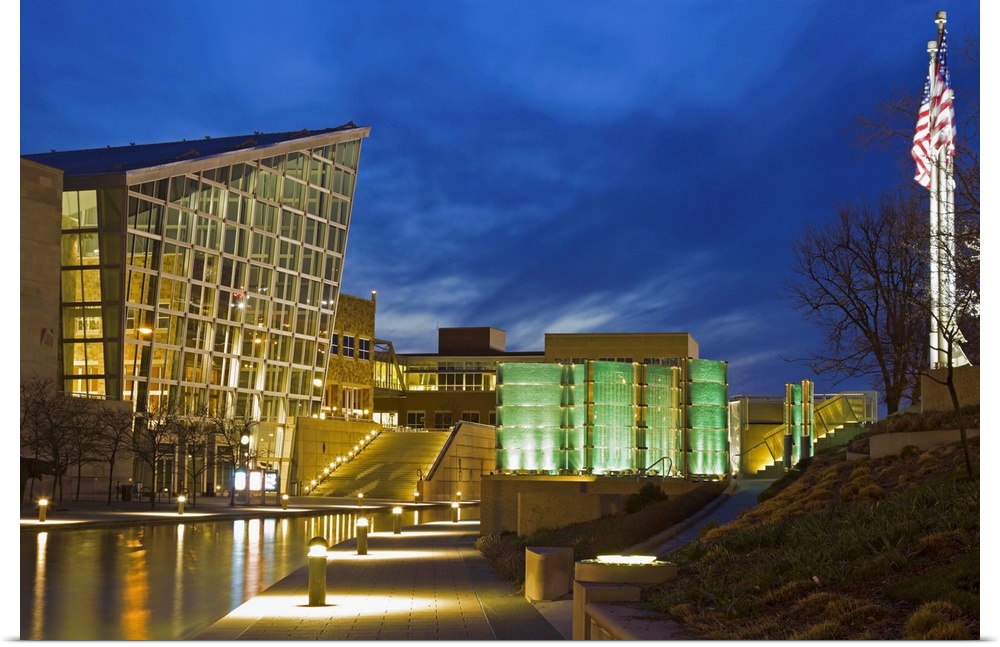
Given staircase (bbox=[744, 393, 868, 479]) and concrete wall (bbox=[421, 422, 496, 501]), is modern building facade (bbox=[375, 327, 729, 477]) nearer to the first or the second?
staircase (bbox=[744, 393, 868, 479])

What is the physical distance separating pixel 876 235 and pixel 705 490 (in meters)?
13.2

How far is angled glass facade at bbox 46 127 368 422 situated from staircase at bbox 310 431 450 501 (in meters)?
5.02

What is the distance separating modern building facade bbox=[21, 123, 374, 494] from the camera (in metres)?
61.2

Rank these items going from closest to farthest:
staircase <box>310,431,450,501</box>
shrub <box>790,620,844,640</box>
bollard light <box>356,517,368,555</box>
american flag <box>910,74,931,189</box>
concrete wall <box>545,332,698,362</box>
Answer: shrub <box>790,620,844,640</box>
american flag <box>910,74,931,189</box>
bollard light <box>356,517,368,555</box>
staircase <box>310,431,450,501</box>
concrete wall <box>545,332,698,362</box>

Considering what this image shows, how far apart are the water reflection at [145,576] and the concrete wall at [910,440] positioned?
13458 mm

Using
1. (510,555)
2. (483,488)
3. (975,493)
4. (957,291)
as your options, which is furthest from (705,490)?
(975,493)

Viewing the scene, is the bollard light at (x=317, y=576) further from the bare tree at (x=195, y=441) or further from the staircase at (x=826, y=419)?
the bare tree at (x=195, y=441)

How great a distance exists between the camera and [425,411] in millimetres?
106688

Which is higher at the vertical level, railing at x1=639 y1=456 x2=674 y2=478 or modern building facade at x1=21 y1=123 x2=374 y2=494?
modern building facade at x1=21 y1=123 x2=374 y2=494

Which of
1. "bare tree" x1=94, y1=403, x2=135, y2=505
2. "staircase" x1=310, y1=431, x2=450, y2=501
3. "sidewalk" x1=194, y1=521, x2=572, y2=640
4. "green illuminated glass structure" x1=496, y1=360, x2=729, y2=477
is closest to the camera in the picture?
"sidewalk" x1=194, y1=521, x2=572, y2=640

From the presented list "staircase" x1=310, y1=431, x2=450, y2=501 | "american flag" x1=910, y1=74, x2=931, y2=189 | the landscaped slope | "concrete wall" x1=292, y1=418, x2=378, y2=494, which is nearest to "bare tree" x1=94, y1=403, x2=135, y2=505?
"concrete wall" x1=292, y1=418, x2=378, y2=494

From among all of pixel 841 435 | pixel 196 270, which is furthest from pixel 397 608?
pixel 196 270

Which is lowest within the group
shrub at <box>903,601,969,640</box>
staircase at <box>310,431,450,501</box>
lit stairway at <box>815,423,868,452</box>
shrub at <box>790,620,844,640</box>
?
staircase at <box>310,431,450,501</box>
